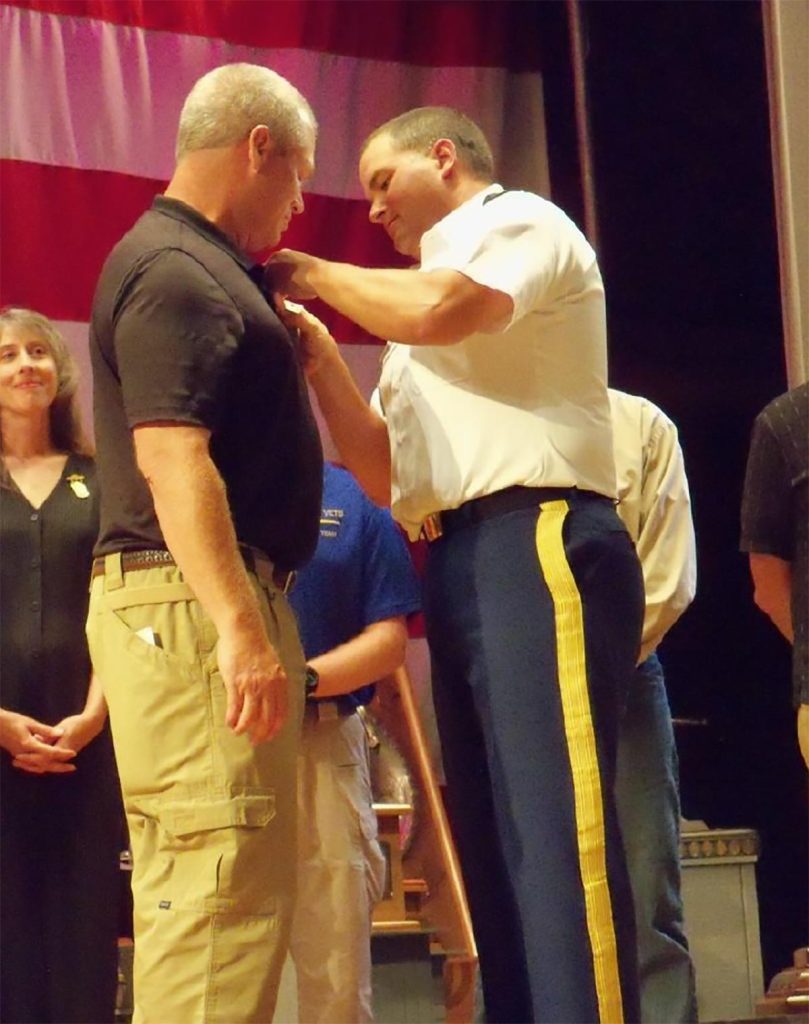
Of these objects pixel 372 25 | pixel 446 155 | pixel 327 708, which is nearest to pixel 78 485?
pixel 327 708

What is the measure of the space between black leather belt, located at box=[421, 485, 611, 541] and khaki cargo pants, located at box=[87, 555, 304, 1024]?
0.35 metres

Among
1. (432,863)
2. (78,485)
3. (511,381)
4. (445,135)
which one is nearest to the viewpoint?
(511,381)

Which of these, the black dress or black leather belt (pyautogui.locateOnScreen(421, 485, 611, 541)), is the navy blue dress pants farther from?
the black dress

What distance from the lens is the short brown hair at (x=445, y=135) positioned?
255 centimetres

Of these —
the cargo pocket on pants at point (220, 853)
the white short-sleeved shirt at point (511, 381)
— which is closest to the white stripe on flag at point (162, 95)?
the white short-sleeved shirt at point (511, 381)

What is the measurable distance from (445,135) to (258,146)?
42 cm

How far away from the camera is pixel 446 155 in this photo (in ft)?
8.36

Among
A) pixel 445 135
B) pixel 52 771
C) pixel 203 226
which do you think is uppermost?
pixel 445 135

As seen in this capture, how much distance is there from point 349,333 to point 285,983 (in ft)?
5.90

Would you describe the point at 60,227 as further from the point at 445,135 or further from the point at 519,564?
the point at 519,564

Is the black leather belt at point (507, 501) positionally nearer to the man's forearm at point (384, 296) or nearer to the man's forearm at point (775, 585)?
the man's forearm at point (384, 296)

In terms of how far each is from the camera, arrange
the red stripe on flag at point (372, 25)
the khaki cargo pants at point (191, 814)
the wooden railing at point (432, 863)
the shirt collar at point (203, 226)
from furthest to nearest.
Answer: the red stripe on flag at point (372, 25)
the wooden railing at point (432, 863)
the shirt collar at point (203, 226)
the khaki cargo pants at point (191, 814)

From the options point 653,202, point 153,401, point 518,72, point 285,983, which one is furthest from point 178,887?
point 518,72

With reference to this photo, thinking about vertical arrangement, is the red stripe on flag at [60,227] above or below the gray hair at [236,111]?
above
